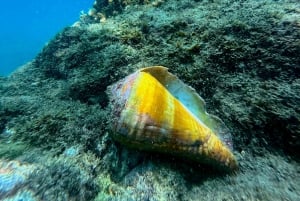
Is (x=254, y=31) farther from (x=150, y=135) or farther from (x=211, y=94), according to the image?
(x=150, y=135)

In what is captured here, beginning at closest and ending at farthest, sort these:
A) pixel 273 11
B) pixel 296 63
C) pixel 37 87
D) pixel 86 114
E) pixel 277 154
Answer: pixel 277 154
pixel 296 63
pixel 86 114
pixel 273 11
pixel 37 87

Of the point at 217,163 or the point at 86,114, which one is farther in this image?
the point at 86,114

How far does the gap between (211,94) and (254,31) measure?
0.94m

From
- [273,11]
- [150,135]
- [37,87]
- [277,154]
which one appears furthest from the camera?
[37,87]

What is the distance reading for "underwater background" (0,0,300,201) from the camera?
1.99m

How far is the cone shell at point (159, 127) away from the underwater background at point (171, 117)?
0.04 metres

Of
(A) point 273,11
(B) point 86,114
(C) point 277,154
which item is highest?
(A) point 273,11

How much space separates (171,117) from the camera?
1949mm

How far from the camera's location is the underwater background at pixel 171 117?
1.99 meters

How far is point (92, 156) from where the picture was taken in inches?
89.5

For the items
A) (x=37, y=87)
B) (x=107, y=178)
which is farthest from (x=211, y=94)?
(x=37, y=87)

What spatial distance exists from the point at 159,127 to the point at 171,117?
127 millimetres

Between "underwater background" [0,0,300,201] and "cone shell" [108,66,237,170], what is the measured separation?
0.13 ft

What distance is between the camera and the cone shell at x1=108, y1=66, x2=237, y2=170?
1.90 m
